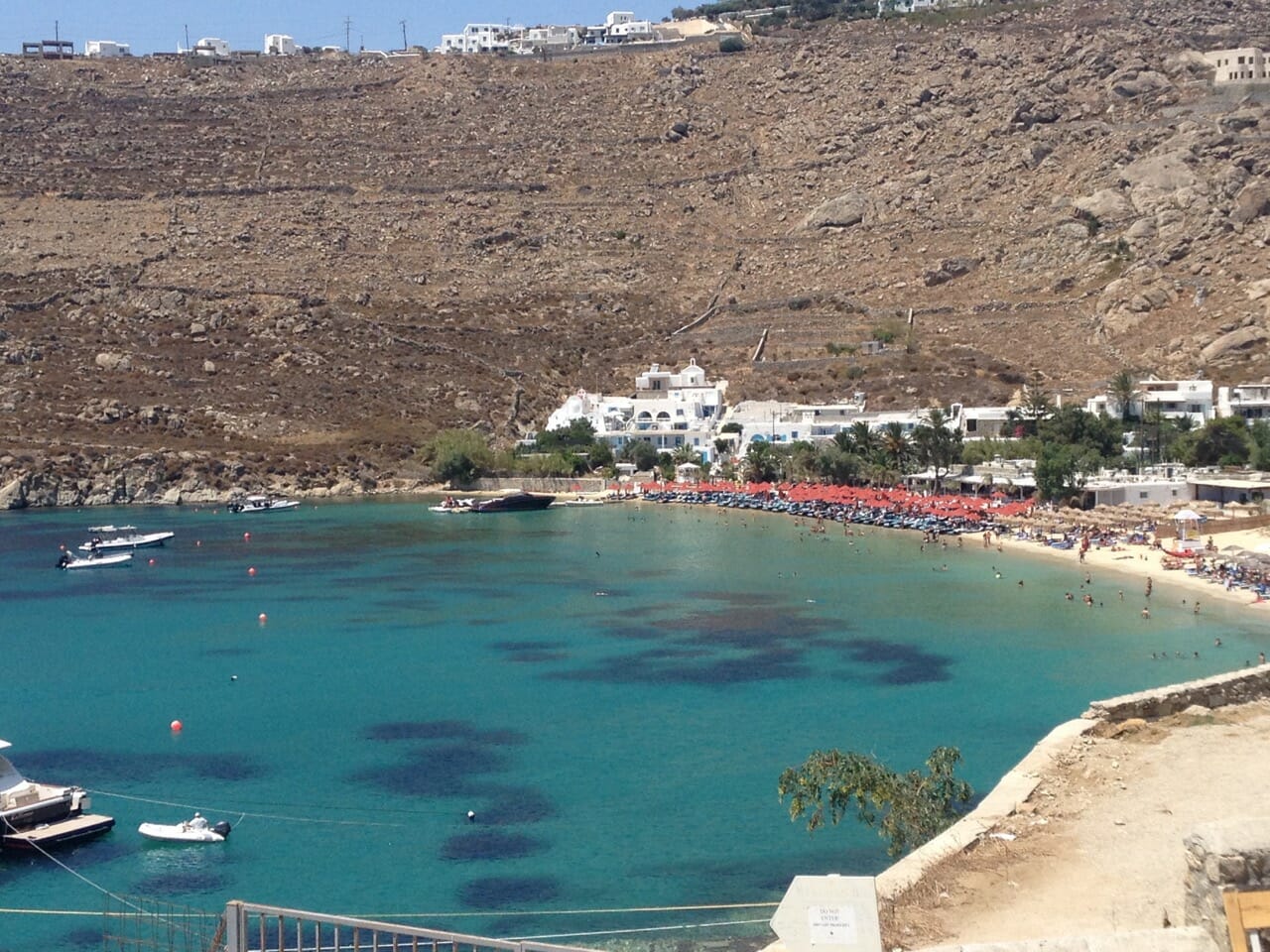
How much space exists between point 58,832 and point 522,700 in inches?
517

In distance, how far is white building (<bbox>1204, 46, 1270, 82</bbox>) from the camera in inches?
4665

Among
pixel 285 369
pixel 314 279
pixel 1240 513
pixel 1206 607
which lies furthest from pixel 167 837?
pixel 314 279

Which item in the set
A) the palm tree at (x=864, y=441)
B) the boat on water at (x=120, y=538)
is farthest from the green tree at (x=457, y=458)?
the palm tree at (x=864, y=441)

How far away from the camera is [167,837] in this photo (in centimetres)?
2692

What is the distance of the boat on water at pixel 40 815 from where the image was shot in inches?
1047

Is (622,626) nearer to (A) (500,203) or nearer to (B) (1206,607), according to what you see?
(B) (1206,607)

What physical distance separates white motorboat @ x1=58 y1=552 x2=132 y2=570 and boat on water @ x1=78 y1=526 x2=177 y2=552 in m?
1.10

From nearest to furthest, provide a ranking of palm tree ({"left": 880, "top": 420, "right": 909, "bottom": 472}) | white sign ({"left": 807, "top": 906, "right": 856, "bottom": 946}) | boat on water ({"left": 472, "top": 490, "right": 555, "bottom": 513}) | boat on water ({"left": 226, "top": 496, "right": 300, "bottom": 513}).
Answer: white sign ({"left": 807, "top": 906, "right": 856, "bottom": 946}) → palm tree ({"left": 880, "top": 420, "right": 909, "bottom": 472}) → boat on water ({"left": 472, "top": 490, "right": 555, "bottom": 513}) → boat on water ({"left": 226, "top": 496, "right": 300, "bottom": 513})

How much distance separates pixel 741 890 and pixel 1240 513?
156 ft

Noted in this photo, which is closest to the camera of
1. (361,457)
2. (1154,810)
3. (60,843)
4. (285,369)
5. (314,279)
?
(1154,810)

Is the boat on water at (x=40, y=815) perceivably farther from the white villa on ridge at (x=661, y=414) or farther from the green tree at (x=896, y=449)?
the white villa on ridge at (x=661, y=414)

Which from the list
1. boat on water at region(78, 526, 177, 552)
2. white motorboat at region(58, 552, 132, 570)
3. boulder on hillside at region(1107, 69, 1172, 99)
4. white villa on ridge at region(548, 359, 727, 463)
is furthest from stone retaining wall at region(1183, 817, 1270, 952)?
boulder on hillside at region(1107, 69, 1172, 99)

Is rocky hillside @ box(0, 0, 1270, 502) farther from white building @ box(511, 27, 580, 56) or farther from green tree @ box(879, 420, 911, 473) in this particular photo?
green tree @ box(879, 420, 911, 473)

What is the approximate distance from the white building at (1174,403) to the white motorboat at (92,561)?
153 ft
